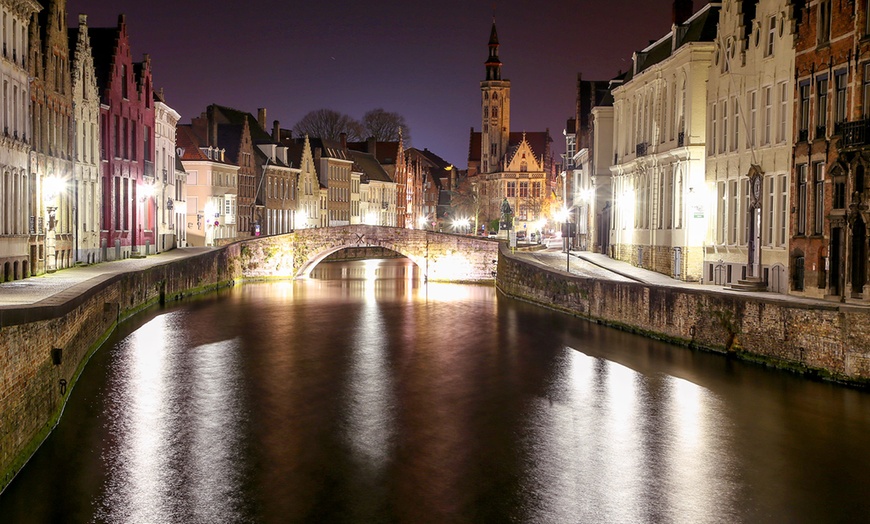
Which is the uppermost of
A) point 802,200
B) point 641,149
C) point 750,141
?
point 641,149

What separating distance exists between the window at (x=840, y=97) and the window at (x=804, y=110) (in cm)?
158

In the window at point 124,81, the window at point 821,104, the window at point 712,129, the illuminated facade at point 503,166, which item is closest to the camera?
the window at point 821,104

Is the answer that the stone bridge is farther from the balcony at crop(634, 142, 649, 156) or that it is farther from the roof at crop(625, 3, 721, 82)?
the roof at crop(625, 3, 721, 82)

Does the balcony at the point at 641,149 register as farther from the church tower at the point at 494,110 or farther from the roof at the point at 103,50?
the church tower at the point at 494,110

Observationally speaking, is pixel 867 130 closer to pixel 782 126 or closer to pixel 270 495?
pixel 782 126

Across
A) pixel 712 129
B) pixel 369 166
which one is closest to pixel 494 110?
pixel 369 166

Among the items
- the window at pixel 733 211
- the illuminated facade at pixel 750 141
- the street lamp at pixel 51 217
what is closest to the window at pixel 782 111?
the illuminated facade at pixel 750 141

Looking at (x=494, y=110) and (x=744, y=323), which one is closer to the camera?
(x=744, y=323)

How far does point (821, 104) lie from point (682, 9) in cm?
1907

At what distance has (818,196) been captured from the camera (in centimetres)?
2717

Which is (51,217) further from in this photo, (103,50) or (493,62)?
(493,62)

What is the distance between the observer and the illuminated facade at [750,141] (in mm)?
29703

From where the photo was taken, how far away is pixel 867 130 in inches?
971

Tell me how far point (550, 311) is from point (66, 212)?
53.3 ft
